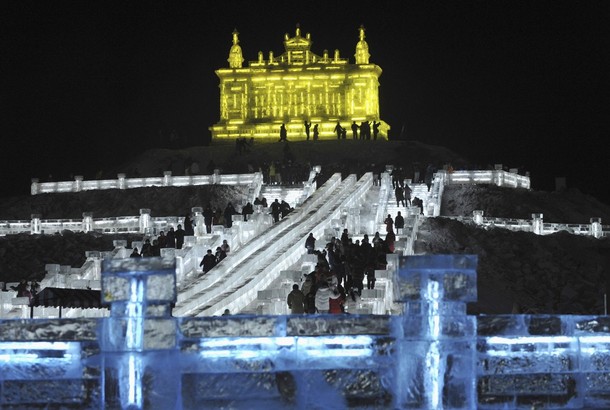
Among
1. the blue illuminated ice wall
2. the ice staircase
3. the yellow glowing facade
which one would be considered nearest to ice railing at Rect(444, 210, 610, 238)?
the ice staircase

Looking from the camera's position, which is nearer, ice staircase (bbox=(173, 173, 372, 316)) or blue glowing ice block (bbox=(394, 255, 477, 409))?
blue glowing ice block (bbox=(394, 255, 477, 409))

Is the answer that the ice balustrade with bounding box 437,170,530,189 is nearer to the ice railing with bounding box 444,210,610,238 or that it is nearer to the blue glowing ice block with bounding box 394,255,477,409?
the ice railing with bounding box 444,210,610,238

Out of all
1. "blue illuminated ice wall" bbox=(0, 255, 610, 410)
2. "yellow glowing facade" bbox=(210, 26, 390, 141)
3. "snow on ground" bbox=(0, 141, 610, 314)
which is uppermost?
"yellow glowing facade" bbox=(210, 26, 390, 141)

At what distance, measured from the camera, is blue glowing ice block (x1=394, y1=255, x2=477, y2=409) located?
469 inches

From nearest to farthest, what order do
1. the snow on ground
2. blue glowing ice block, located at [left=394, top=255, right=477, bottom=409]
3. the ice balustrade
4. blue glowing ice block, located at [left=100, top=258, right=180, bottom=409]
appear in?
blue glowing ice block, located at [left=100, top=258, right=180, bottom=409]
blue glowing ice block, located at [left=394, top=255, right=477, bottom=409]
the snow on ground
the ice balustrade

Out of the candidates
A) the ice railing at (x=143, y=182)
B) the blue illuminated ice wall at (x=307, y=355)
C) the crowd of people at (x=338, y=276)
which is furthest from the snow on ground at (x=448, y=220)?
the blue illuminated ice wall at (x=307, y=355)

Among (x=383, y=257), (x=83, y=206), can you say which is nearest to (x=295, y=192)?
(x=83, y=206)

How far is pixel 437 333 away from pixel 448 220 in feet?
87.2

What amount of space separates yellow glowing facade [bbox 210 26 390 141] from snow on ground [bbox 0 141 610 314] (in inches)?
634

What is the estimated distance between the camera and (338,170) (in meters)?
46.8

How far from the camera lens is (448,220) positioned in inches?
1510

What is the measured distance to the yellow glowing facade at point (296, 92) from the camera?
248 ft

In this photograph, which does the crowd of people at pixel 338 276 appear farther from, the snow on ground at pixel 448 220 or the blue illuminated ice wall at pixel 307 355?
the blue illuminated ice wall at pixel 307 355

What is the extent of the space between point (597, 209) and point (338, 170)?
971 cm
